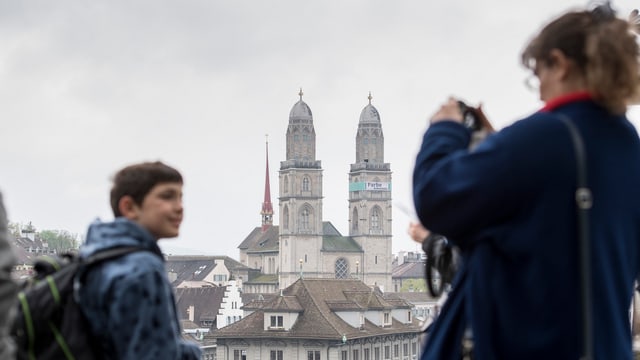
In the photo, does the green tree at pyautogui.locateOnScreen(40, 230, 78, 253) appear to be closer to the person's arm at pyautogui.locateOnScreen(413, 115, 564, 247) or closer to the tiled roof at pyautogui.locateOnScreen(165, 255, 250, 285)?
the tiled roof at pyautogui.locateOnScreen(165, 255, 250, 285)

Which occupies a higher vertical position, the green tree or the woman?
the green tree

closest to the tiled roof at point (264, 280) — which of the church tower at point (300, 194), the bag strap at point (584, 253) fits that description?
the church tower at point (300, 194)

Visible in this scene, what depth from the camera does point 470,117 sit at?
2.54 m

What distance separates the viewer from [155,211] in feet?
9.74

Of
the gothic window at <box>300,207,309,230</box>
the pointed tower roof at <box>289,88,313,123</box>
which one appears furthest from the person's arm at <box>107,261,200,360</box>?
the pointed tower roof at <box>289,88,313,123</box>

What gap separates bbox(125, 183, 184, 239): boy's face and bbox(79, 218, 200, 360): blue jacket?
16cm

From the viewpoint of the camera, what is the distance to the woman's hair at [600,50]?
226 centimetres

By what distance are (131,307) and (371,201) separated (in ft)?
441

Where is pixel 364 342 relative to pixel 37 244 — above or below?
below

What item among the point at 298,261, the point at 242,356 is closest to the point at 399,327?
the point at 242,356

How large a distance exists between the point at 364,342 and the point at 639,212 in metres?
73.8

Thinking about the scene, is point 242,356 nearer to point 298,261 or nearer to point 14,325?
point 298,261

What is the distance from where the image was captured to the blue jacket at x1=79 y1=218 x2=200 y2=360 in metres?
2.70

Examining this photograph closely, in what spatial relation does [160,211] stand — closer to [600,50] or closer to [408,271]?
[600,50]
